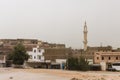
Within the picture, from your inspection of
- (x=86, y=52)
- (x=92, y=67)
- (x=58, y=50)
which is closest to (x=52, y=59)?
(x=58, y=50)

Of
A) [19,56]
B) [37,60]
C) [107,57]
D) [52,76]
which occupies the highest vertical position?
[19,56]

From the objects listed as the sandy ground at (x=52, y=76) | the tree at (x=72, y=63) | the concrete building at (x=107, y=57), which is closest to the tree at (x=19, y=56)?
the tree at (x=72, y=63)

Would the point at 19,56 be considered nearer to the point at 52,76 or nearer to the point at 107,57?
the point at 107,57

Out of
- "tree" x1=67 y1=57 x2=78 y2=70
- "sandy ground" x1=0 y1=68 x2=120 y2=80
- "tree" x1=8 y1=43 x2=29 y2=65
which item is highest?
"tree" x1=8 y1=43 x2=29 y2=65

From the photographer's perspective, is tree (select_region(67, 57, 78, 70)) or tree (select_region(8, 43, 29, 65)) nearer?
tree (select_region(67, 57, 78, 70))

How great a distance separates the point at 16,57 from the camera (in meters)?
74.8

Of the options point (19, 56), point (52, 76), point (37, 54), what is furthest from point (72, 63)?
point (37, 54)

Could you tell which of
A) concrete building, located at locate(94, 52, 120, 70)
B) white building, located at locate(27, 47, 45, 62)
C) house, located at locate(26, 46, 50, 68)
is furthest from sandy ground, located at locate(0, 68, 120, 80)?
white building, located at locate(27, 47, 45, 62)

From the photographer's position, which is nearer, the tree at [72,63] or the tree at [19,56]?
the tree at [72,63]

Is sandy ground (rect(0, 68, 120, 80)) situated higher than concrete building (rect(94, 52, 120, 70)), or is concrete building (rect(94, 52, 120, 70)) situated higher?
concrete building (rect(94, 52, 120, 70))

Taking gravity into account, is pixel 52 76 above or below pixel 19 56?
below

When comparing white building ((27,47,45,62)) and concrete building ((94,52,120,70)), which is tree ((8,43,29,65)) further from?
concrete building ((94,52,120,70))

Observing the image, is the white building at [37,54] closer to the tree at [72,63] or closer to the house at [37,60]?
the house at [37,60]

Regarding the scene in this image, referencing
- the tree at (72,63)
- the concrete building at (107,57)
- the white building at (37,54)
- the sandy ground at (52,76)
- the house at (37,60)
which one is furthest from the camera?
the white building at (37,54)
